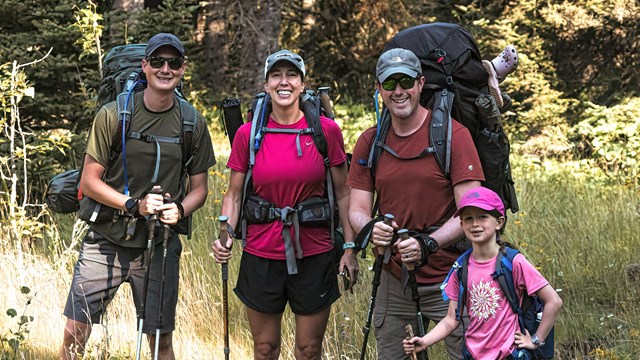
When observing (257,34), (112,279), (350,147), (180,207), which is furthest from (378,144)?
(257,34)

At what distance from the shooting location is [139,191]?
16.7ft

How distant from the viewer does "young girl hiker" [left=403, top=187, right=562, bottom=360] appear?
150 inches

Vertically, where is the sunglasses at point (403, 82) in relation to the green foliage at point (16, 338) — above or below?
above

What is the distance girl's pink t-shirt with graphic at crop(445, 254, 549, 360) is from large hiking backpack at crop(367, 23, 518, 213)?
2.31 ft

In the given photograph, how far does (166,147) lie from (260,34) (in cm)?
1062

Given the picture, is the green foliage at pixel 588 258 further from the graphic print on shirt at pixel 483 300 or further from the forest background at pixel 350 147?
the graphic print on shirt at pixel 483 300

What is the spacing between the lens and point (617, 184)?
10047 millimetres

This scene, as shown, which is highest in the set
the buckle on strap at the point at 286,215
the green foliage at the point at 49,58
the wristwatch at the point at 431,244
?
the green foliage at the point at 49,58

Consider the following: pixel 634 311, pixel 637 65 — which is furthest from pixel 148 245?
pixel 637 65

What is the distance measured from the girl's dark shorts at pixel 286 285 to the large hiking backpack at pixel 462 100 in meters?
0.72

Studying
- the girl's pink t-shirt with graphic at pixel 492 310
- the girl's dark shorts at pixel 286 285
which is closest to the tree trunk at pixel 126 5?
the girl's dark shorts at pixel 286 285

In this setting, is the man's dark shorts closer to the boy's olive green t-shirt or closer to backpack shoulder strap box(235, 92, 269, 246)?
the boy's olive green t-shirt

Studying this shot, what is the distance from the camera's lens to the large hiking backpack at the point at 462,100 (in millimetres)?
4484

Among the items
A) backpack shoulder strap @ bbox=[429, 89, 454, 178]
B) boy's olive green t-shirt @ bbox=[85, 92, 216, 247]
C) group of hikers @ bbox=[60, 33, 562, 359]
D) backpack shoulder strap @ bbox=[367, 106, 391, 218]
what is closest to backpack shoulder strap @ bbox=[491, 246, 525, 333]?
group of hikers @ bbox=[60, 33, 562, 359]
